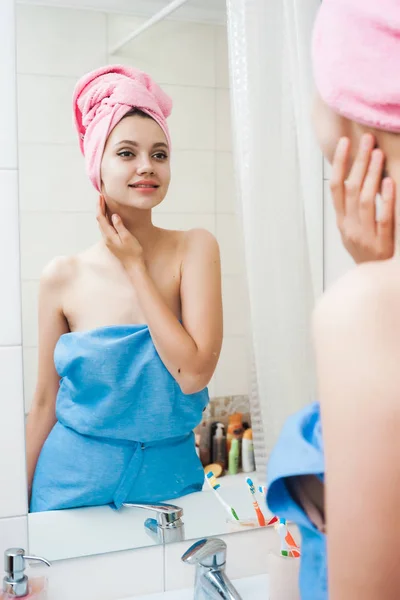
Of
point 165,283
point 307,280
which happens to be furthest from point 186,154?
point 307,280

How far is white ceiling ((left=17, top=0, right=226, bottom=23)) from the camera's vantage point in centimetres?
101

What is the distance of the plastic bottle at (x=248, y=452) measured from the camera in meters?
1.17

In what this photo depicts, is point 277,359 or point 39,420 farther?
point 277,359

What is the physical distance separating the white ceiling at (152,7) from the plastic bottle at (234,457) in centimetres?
71

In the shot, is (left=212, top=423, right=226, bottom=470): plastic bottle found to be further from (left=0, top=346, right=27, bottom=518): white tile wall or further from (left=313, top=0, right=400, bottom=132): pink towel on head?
(left=313, top=0, right=400, bottom=132): pink towel on head

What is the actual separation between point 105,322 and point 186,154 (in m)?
0.31

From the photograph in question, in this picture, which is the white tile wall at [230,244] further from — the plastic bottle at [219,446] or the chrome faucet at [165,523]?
the chrome faucet at [165,523]

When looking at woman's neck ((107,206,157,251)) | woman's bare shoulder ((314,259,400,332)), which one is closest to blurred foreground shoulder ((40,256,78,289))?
woman's neck ((107,206,157,251))

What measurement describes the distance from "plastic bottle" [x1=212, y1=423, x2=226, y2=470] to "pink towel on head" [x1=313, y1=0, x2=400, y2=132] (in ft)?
2.25

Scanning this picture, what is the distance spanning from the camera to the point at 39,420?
105 cm

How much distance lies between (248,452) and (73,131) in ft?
2.00

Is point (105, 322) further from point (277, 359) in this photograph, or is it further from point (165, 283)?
point (277, 359)

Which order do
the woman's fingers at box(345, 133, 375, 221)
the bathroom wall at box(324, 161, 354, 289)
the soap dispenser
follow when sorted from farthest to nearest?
the bathroom wall at box(324, 161, 354, 289), the soap dispenser, the woman's fingers at box(345, 133, 375, 221)

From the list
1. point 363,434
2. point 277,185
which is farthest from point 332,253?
point 363,434
